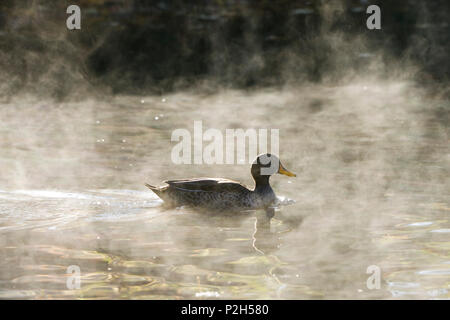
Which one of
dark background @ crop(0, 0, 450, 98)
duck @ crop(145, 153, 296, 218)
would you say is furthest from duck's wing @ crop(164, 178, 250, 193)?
dark background @ crop(0, 0, 450, 98)

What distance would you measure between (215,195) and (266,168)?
859 mm

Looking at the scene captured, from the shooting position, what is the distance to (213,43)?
1939 centimetres

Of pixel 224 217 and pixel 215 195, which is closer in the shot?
pixel 224 217

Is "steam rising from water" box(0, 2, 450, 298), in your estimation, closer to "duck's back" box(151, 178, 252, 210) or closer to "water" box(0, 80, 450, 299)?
"water" box(0, 80, 450, 299)


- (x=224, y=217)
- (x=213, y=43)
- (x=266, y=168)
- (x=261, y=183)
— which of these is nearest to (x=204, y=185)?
(x=224, y=217)

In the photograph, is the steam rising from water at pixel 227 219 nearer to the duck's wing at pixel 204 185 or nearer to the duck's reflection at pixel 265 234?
the duck's reflection at pixel 265 234

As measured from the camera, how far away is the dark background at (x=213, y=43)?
18000mm

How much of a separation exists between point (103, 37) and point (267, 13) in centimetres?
423

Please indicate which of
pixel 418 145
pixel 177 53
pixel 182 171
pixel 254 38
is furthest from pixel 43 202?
pixel 254 38

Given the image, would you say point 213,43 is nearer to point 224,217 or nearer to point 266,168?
point 266,168

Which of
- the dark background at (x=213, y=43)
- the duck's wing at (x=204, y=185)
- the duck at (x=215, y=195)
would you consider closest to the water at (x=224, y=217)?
the duck at (x=215, y=195)

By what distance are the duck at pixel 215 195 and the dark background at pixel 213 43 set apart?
8.31 metres

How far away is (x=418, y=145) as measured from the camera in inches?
466

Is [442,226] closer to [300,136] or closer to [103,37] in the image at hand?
→ [300,136]
